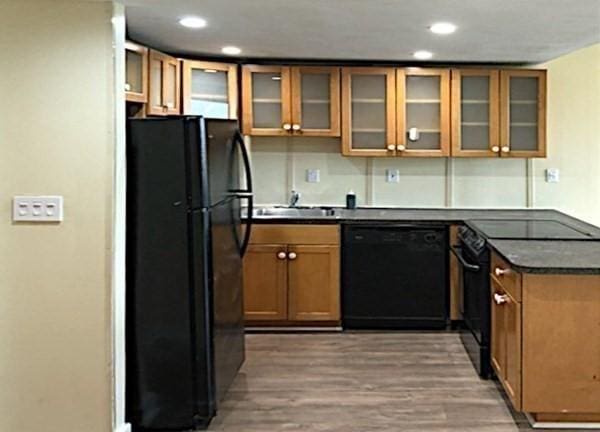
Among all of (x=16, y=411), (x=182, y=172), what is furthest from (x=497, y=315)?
(x=16, y=411)

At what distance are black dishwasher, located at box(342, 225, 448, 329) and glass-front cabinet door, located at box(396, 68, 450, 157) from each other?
2.50ft

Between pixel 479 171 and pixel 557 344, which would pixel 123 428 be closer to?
pixel 557 344

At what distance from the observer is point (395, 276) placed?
15.9ft

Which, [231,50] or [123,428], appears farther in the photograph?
[231,50]

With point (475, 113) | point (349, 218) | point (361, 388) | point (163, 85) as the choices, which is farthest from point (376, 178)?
point (361, 388)

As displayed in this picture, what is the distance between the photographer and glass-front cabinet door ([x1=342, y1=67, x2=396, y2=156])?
5.15m

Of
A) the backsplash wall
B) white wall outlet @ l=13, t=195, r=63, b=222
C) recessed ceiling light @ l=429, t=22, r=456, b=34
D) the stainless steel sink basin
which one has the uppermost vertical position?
recessed ceiling light @ l=429, t=22, r=456, b=34

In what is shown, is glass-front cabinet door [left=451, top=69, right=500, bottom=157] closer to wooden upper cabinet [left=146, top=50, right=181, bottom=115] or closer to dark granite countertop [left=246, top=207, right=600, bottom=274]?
dark granite countertop [left=246, top=207, right=600, bottom=274]

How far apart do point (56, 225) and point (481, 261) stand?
96.5 inches

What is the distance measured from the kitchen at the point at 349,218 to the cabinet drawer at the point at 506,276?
0.8 inches

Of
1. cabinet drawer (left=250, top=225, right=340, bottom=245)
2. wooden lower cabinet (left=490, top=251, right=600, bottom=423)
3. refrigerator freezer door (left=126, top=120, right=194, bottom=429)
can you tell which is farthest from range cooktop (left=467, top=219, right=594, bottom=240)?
refrigerator freezer door (left=126, top=120, right=194, bottom=429)

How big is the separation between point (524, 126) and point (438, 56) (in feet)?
3.10

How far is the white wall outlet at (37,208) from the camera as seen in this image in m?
2.93

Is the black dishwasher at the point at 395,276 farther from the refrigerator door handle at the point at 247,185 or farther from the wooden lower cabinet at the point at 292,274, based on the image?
the refrigerator door handle at the point at 247,185
